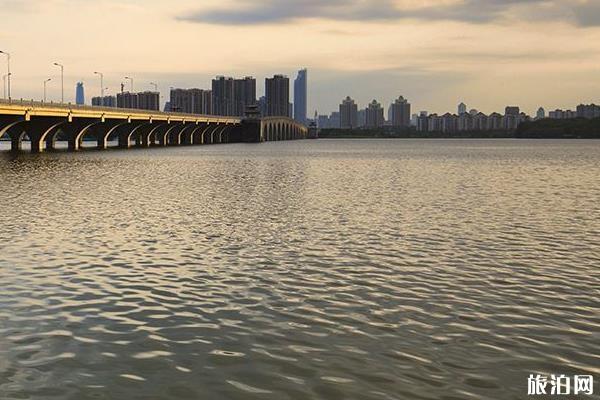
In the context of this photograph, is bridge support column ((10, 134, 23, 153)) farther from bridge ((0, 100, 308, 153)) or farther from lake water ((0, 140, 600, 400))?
lake water ((0, 140, 600, 400))

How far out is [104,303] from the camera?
14.3m

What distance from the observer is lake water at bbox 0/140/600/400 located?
32.9 ft

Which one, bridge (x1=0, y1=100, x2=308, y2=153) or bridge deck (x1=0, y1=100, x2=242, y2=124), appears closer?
bridge deck (x1=0, y1=100, x2=242, y2=124)

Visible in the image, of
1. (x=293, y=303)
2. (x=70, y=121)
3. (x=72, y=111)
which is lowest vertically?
(x=293, y=303)

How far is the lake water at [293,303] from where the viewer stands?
10016mm

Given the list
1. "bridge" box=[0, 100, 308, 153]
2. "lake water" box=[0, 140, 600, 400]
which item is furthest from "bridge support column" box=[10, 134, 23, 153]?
"lake water" box=[0, 140, 600, 400]

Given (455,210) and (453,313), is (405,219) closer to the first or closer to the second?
(455,210)

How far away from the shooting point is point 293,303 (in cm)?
1447

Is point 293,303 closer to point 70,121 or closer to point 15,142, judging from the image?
point 70,121

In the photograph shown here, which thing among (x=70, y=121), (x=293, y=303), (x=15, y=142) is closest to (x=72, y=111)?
(x=70, y=121)

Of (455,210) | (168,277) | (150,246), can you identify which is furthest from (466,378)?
(455,210)

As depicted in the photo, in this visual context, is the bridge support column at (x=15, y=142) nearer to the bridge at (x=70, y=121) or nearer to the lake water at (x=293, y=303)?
the bridge at (x=70, y=121)

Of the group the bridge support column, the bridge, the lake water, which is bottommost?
the lake water

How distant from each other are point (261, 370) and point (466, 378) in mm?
3154
